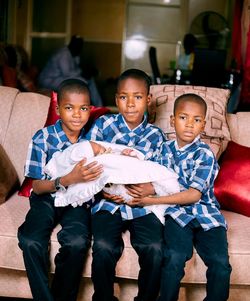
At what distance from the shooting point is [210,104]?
2.38 metres

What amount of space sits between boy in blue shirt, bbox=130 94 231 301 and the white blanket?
2.1 inches

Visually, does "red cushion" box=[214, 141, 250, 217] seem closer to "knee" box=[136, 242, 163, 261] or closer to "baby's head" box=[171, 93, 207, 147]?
"baby's head" box=[171, 93, 207, 147]

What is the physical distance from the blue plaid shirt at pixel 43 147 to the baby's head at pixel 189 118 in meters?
0.44

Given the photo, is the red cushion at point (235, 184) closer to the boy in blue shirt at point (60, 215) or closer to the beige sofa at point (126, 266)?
the beige sofa at point (126, 266)

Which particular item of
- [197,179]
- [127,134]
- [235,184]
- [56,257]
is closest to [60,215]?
[56,257]

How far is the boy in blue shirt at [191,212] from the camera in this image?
5.77 ft

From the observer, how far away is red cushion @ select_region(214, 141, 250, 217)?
7.08 ft

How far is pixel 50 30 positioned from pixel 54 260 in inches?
208

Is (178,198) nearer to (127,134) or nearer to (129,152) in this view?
(129,152)

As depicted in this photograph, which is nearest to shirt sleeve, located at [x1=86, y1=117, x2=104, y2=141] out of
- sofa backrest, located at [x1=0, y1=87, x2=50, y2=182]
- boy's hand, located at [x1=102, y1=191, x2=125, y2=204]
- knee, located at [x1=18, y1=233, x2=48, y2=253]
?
boy's hand, located at [x1=102, y1=191, x2=125, y2=204]

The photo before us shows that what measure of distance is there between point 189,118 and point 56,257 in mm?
722

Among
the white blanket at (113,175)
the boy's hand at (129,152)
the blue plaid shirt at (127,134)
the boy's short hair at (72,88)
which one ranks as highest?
the boy's short hair at (72,88)

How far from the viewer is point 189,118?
1.95 m

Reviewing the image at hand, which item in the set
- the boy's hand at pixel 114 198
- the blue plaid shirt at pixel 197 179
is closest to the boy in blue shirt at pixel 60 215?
the boy's hand at pixel 114 198
